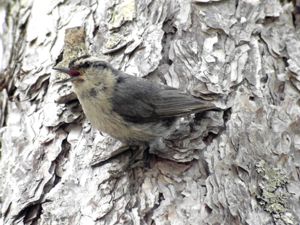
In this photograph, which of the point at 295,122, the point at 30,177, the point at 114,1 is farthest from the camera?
the point at 114,1

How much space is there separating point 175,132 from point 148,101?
273mm

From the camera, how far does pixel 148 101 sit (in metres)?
4.19

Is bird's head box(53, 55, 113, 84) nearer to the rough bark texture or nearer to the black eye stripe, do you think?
the black eye stripe

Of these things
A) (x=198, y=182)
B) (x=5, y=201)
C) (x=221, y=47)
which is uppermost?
(x=221, y=47)

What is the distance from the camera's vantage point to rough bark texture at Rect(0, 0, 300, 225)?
372 centimetres

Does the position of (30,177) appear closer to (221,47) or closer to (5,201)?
(5,201)

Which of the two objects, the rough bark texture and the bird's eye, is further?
the bird's eye

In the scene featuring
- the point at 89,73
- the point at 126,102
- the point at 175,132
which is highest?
the point at 89,73

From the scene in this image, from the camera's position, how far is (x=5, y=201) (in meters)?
3.95

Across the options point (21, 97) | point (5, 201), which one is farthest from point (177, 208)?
point (21, 97)

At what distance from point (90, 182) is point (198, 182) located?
65 cm

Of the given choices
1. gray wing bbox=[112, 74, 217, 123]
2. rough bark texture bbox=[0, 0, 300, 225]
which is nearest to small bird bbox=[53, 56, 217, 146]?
gray wing bbox=[112, 74, 217, 123]

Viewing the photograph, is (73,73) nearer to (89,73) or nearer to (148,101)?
(89,73)

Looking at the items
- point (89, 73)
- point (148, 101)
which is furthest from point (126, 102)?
point (89, 73)
